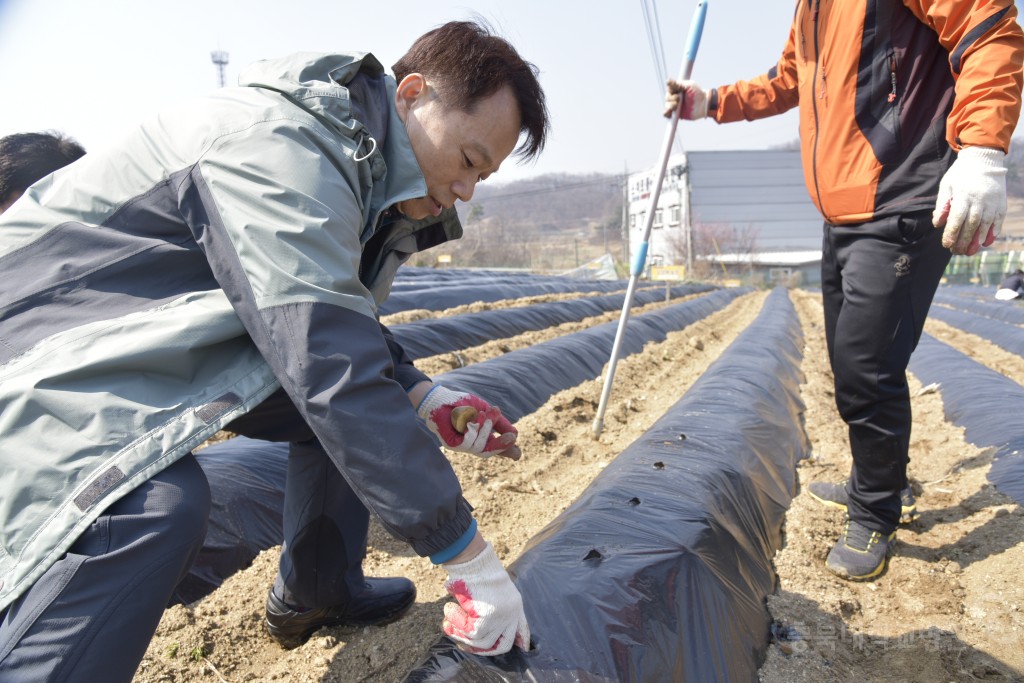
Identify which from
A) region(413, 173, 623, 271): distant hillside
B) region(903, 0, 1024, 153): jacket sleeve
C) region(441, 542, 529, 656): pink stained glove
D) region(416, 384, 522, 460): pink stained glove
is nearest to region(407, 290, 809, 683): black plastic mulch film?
region(441, 542, 529, 656): pink stained glove

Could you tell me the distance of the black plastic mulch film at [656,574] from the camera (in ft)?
3.83

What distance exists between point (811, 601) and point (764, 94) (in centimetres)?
173

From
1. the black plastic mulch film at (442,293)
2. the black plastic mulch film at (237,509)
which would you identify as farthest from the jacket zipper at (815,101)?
the black plastic mulch film at (442,293)

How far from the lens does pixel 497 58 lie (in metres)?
1.18

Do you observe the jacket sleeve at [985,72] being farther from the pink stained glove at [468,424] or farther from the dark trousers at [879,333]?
the pink stained glove at [468,424]

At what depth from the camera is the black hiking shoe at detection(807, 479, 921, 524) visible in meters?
2.15

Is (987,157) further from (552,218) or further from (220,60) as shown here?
(552,218)

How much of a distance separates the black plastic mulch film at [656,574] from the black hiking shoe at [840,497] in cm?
12

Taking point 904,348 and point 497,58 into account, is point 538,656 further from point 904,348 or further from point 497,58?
point 904,348

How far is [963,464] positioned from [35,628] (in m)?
3.08

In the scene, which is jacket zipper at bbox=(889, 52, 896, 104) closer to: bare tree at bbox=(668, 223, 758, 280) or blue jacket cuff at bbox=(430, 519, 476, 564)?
blue jacket cuff at bbox=(430, 519, 476, 564)

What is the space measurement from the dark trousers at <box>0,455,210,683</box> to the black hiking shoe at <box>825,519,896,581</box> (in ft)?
5.85

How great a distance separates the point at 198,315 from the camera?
964 millimetres

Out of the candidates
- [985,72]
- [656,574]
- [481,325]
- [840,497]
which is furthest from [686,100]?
[481,325]
